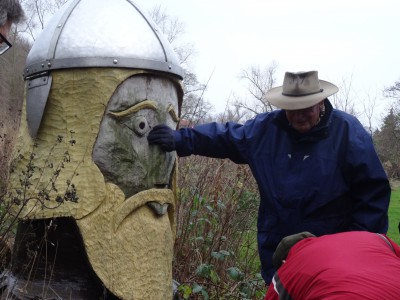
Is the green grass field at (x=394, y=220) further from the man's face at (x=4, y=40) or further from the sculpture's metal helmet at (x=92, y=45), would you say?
the man's face at (x=4, y=40)

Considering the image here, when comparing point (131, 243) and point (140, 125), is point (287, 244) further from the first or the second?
point (140, 125)

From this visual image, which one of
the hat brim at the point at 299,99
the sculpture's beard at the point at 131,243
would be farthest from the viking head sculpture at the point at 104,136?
the hat brim at the point at 299,99

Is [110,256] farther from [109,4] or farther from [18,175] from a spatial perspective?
[109,4]

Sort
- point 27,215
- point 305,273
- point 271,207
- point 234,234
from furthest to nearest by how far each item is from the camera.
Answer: point 234,234, point 271,207, point 27,215, point 305,273

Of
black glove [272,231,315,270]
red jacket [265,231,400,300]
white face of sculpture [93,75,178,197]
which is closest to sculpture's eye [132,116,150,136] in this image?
white face of sculpture [93,75,178,197]

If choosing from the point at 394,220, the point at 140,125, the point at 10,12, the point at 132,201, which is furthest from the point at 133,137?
the point at 394,220

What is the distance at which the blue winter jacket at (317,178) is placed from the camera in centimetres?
292

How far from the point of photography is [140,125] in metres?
2.78

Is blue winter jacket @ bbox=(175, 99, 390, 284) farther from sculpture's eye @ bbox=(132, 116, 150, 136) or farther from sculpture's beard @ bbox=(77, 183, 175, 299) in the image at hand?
sculpture's beard @ bbox=(77, 183, 175, 299)

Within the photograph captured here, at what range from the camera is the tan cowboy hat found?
2959 millimetres

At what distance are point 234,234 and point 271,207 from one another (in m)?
1.88

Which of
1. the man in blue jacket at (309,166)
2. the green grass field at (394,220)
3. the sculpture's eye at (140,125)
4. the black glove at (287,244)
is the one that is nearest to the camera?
the black glove at (287,244)

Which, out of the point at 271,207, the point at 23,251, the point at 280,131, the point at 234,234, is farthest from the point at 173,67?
the point at 234,234

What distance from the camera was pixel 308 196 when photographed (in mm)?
2914
